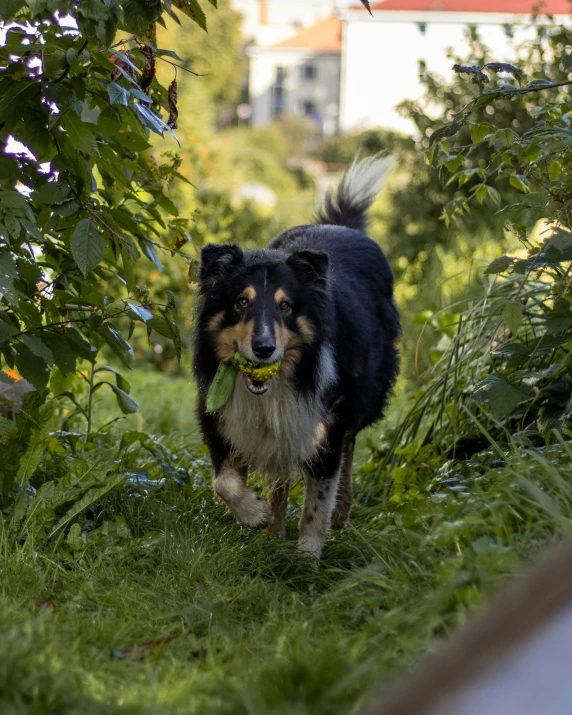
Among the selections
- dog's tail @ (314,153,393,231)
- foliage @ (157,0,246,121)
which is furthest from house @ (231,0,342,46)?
dog's tail @ (314,153,393,231)

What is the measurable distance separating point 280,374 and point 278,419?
205 mm

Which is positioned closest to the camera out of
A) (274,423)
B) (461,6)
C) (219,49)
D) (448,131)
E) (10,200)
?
(10,200)

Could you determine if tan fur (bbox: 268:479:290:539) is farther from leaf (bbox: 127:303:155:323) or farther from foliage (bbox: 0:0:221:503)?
leaf (bbox: 127:303:155:323)

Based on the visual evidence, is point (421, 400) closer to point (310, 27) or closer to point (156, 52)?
point (156, 52)

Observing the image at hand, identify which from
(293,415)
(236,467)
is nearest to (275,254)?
(293,415)

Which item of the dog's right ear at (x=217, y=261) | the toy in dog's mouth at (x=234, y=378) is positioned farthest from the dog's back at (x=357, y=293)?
the dog's right ear at (x=217, y=261)

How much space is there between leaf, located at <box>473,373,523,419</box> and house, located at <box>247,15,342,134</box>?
58.8m

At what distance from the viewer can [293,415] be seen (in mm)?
3928

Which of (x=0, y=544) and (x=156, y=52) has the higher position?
(x=156, y=52)

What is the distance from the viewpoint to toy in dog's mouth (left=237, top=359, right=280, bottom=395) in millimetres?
3713

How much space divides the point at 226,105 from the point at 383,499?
55169mm

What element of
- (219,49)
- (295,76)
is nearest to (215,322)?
(219,49)

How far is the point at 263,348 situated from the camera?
357cm

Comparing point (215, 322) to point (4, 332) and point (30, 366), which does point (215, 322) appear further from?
point (4, 332)
